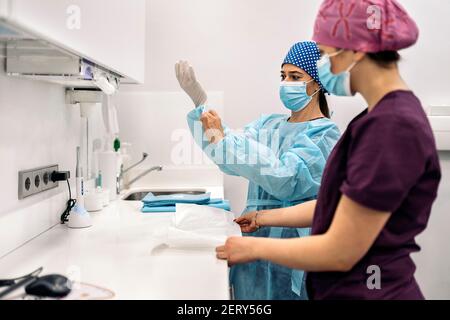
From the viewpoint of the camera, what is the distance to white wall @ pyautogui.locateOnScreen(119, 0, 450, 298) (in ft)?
7.87

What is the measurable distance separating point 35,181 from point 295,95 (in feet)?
3.42

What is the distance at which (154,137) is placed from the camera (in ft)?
8.18

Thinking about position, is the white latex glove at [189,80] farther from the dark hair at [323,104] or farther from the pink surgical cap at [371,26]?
the pink surgical cap at [371,26]

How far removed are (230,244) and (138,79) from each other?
1.10 metres

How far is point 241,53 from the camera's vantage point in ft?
8.02

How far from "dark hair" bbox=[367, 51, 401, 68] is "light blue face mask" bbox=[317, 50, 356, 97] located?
0.04m

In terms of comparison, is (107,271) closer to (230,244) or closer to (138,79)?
(230,244)

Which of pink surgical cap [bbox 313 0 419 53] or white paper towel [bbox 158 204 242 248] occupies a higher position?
pink surgical cap [bbox 313 0 419 53]

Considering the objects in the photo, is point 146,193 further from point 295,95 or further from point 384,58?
point 384,58

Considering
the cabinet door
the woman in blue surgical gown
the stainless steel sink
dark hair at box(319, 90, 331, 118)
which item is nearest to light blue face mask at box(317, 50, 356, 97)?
the woman in blue surgical gown

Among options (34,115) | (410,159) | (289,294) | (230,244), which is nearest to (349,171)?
(410,159)

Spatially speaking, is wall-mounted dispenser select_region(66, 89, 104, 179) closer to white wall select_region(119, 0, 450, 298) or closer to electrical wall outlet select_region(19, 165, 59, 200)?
electrical wall outlet select_region(19, 165, 59, 200)

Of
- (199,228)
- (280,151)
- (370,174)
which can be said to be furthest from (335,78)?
(280,151)

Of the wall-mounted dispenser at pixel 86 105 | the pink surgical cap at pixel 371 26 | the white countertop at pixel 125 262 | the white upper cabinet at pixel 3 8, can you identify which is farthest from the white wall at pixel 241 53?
the white upper cabinet at pixel 3 8
